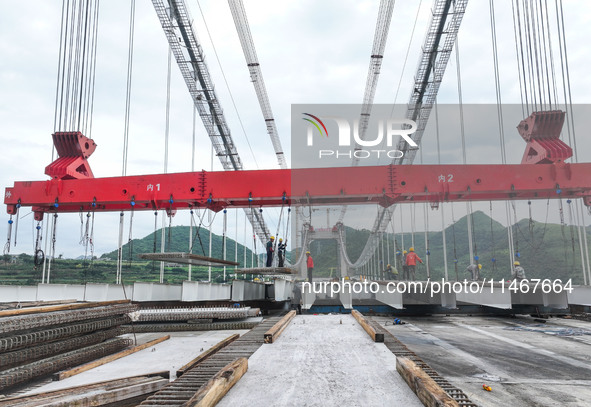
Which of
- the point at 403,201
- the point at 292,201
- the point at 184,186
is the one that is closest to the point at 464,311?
the point at 403,201

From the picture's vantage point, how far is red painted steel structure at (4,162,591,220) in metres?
11.5

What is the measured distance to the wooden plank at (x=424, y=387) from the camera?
3.00 m

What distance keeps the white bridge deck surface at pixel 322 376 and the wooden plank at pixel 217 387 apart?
61mm

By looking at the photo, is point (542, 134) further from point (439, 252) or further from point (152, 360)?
point (439, 252)

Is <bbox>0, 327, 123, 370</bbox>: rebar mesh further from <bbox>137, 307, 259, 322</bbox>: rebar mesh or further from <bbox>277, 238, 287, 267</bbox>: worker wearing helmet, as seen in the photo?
<bbox>277, 238, 287, 267</bbox>: worker wearing helmet

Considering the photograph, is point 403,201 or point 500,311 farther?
point 500,311

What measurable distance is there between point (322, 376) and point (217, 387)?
1.22m

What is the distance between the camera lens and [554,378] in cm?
650

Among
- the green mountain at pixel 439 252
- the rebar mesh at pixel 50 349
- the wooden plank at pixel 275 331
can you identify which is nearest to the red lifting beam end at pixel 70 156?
the rebar mesh at pixel 50 349

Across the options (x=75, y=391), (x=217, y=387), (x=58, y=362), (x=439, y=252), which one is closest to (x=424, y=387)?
(x=217, y=387)

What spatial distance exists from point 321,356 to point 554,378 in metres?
4.08

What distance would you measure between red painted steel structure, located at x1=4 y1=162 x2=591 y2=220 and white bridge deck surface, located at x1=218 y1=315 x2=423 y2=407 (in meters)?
6.05

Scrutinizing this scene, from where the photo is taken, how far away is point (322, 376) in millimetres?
4145

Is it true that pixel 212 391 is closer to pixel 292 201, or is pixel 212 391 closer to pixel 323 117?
pixel 292 201
